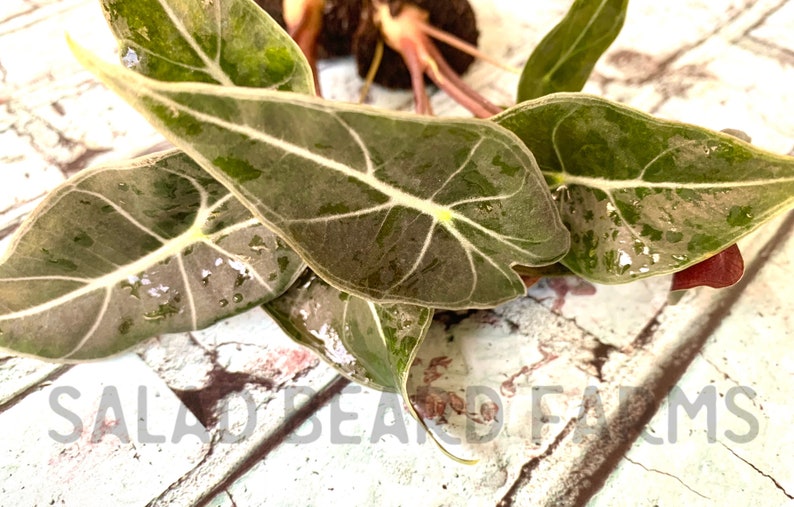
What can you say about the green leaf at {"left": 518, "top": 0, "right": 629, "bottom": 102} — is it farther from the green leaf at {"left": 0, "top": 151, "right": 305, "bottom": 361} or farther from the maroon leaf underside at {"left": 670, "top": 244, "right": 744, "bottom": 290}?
the green leaf at {"left": 0, "top": 151, "right": 305, "bottom": 361}

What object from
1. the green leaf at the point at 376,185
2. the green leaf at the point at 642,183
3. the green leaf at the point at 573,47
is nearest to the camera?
the green leaf at the point at 376,185

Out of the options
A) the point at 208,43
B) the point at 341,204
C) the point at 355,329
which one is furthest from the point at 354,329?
the point at 208,43

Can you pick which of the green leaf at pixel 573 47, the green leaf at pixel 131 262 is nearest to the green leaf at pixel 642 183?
the green leaf at pixel 573 47

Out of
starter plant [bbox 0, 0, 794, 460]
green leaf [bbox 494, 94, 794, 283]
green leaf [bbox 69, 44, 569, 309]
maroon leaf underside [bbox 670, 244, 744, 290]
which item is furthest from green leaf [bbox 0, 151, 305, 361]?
maroon leaf underside [bbox 670, 244, 744, 290]

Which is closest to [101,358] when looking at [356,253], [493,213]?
[356,253]

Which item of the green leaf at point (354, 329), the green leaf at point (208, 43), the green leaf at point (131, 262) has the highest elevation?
the green leaf at point (208, 43)

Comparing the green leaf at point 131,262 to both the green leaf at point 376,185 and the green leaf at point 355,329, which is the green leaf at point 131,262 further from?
the green leaf at point 376,185

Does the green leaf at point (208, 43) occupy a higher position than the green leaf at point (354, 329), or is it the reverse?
the green leaf at point (208, 43)

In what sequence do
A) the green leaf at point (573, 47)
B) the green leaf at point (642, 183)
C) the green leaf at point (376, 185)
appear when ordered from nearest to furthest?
the green leaf at point (376, 185)
the green leaf at point (642, 183)
the green leaf at point (573, 47)
